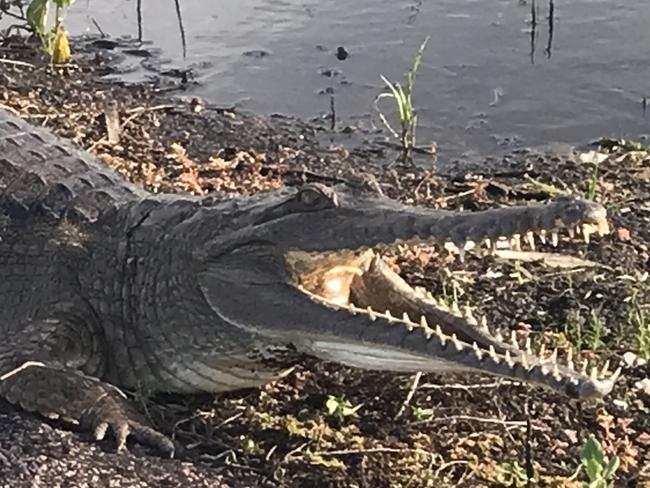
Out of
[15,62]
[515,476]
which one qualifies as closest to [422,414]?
[515,476]

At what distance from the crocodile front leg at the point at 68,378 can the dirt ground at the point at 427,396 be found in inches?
2.5

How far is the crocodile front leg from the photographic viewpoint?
3852 millimetres

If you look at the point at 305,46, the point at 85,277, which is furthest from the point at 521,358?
the point at 305,46

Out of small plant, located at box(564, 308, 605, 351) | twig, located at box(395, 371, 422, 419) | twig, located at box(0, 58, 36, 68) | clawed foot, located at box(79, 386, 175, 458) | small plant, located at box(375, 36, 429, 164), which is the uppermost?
twig, located at box(0, 58, 36, 68)

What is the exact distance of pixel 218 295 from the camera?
400 cm

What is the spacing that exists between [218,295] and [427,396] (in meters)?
0.78

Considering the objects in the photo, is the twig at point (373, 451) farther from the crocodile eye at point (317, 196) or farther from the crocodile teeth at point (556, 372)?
the crocodile eye at point (317, 196)

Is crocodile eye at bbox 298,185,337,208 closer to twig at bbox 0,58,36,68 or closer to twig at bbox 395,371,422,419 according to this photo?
twig at bbox 395,371,422,419

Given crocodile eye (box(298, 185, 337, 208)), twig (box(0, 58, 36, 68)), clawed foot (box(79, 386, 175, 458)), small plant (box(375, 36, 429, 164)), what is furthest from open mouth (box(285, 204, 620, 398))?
twig (box(0, 58, 36, 68))

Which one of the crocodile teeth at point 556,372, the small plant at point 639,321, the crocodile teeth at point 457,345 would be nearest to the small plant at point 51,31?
the small plant at point 639,321

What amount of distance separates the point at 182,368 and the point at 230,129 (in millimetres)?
3163

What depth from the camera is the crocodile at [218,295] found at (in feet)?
11.4

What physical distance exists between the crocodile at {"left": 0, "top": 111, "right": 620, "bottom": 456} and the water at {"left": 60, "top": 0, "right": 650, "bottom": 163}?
3.00 metres

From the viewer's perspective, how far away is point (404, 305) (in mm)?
3881
